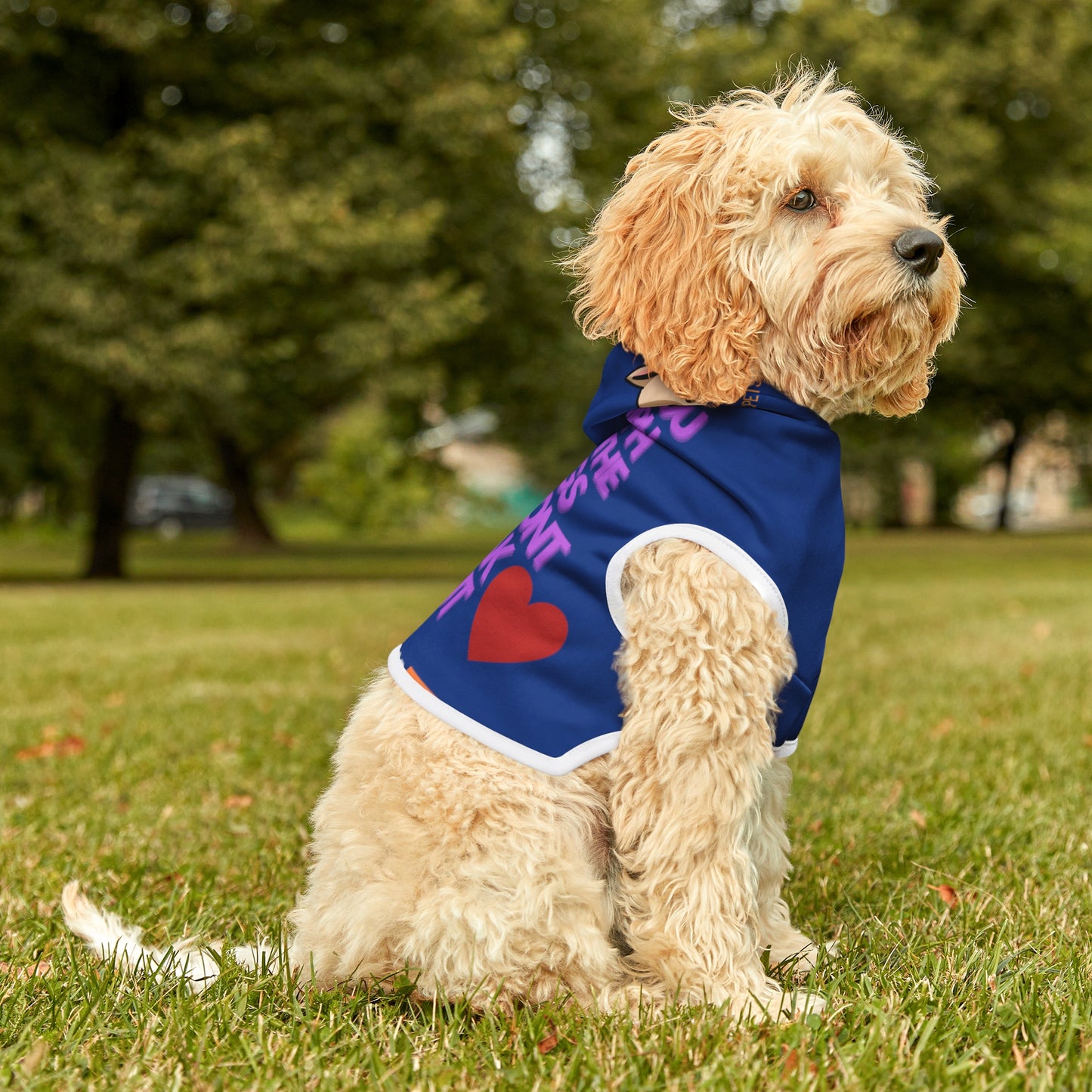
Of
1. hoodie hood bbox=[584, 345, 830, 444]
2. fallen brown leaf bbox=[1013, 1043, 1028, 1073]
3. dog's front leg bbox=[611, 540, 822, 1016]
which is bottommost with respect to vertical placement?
fallen brown leaf bbox=[1013, 1043, 1028, 1073]

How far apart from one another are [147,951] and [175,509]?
4686 centimetres

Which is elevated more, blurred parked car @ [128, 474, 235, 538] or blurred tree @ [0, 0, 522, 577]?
blurred tree @ [0, 0, 522, 577]

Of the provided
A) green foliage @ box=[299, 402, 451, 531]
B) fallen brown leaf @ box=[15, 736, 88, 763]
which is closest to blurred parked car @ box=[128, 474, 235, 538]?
green foliage @ box=[299, 402, 451, 531]

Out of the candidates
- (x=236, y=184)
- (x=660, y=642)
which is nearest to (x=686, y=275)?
(x=660, y=642)

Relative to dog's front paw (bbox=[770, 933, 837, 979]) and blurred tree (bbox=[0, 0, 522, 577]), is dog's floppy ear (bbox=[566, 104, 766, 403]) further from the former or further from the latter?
blurred tree (bbox=[0, 0, 522, 577])

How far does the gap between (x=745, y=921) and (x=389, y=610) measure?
10467 millimetres

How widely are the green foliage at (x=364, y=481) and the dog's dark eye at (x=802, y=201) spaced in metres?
37.4

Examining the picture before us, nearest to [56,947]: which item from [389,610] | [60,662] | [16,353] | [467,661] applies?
[467,661]

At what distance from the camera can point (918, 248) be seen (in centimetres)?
273

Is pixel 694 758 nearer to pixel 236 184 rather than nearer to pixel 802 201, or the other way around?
pixel 802 201

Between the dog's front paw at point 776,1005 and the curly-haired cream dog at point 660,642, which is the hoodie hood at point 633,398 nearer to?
the curly-haired cream dog at point 660,642

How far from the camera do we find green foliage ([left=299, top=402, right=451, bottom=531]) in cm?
4088

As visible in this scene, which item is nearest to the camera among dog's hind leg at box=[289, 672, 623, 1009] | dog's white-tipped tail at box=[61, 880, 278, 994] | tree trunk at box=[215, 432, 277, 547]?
dog's hind leg at box=[289, 672, 623, 1009]

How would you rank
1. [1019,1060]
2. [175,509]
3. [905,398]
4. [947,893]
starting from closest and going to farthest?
[1019,1060], [905,398], [947,893], [175,509]
